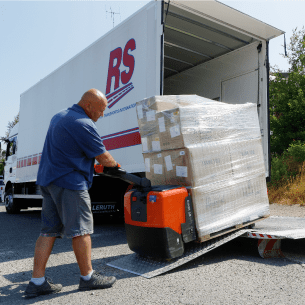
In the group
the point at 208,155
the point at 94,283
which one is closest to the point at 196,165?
the point at 208,155

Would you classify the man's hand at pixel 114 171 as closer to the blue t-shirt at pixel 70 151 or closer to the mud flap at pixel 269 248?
the blue t-shirt at pixel 70 151

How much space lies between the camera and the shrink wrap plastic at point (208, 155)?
11.5 ft

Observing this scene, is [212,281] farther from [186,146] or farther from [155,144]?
[155,144]

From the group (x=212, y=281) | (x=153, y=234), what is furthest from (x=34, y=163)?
(x=212, y=281)

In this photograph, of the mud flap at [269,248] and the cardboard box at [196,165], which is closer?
the cardboard box at [196,165]

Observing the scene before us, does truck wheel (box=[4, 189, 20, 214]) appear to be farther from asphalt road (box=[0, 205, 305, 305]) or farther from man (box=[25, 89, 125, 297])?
man (box=[25, 89, 125, 297])

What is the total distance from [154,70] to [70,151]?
2.32 meters

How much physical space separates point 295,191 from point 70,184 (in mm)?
7420

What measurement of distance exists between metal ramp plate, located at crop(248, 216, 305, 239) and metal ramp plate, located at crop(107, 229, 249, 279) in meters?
0.33

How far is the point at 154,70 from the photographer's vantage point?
467cm

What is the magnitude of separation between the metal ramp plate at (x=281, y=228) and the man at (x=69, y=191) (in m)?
1.88

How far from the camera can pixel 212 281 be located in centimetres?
299

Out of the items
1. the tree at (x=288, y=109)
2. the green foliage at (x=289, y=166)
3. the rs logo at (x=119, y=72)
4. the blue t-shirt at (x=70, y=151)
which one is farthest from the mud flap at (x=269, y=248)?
the tree at (x=288, y=109)

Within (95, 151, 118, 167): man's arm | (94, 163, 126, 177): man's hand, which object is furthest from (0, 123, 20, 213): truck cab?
(95, 151, 118, 167): man's arm
